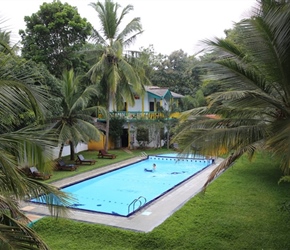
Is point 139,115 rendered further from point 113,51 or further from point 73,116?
point 73,116

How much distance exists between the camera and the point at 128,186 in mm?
14406

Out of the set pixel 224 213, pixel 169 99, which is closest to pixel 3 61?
pixel 224 213

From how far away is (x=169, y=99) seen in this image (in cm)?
2694

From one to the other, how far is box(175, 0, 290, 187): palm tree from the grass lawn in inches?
57.5

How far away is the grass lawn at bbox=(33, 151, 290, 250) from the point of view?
6.39 m

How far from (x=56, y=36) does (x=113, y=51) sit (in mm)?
3900

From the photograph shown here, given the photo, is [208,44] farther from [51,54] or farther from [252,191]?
[51,54]

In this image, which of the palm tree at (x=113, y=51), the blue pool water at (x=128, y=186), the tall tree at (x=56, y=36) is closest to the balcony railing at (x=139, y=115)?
the palm tree at (x=113, y=51)

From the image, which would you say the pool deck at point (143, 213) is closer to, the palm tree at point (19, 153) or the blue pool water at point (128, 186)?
the blue pool water at point (128, 186)

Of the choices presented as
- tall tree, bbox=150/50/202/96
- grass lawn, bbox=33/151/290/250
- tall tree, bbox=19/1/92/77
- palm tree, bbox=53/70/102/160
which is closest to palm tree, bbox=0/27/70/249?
grass lawn, bbox=33/151/290/250

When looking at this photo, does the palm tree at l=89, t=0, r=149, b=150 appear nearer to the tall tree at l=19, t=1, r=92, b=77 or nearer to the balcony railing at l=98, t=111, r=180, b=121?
the tall tree at l=19, t=1, r=92, b=77

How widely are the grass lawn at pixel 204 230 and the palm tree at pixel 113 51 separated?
34.3 ft

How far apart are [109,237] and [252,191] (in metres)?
5.75

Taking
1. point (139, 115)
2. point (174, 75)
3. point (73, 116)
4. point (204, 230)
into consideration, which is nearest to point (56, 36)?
point (73, 116)
